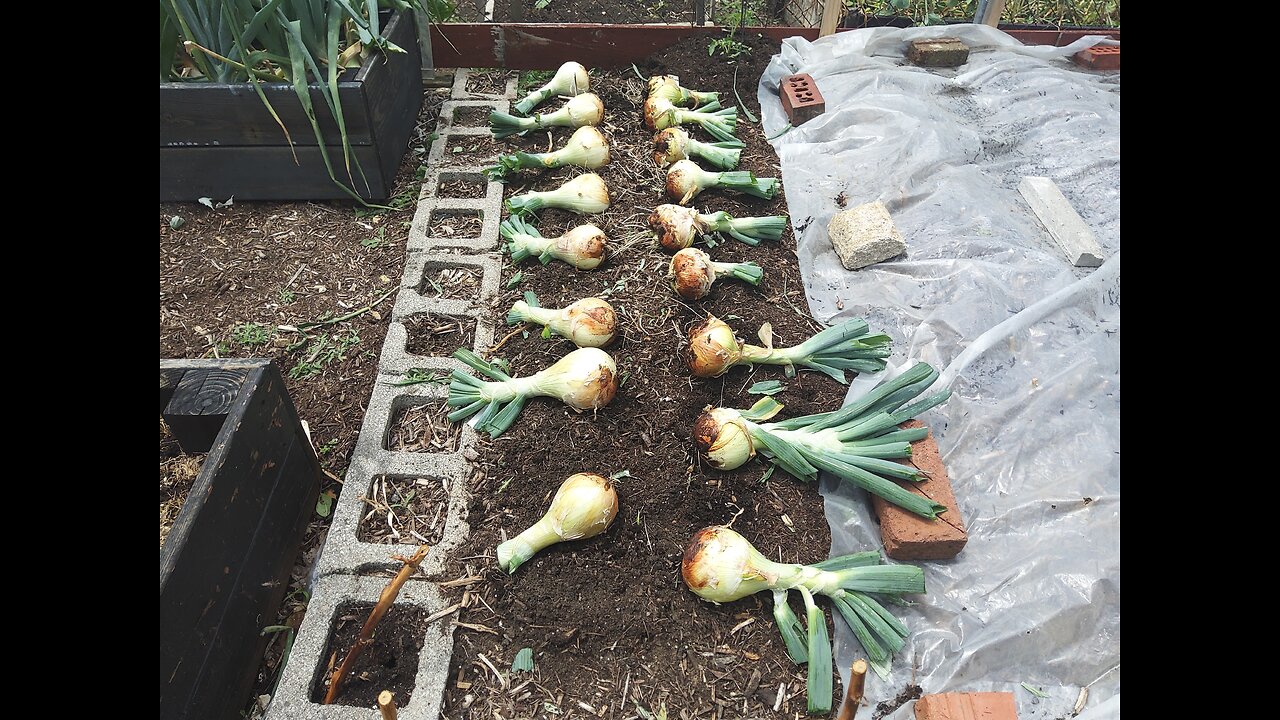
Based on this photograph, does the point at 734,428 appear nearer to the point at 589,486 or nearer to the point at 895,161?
the point at 589,486

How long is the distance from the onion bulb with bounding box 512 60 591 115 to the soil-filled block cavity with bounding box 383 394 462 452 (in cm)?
182

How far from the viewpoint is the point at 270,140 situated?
9.58ft

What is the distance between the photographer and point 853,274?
281cm

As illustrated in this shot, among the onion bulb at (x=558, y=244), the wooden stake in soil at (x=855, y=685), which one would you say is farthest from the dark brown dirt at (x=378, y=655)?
the onion bulb at (x=558, y=244)

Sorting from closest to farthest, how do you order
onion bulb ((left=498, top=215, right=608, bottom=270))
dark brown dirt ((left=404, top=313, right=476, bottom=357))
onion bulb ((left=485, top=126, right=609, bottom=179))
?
dark brown dirt ((left=404, top=313, right=476, bottom=357)) < onion bulb ((left=498, top=215, right=608, bottom=270)) < onion bulb ((left=485, top=126, right=609, bottom=179))

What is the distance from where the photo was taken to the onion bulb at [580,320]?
2.40 m

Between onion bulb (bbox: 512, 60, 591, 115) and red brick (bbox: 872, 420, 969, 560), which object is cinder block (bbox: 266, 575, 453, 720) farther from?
onion bulb (bbox: 512, 60, 591, 115)

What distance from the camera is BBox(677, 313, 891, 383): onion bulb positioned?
2.33 metres

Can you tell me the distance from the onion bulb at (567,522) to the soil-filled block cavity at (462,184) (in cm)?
177

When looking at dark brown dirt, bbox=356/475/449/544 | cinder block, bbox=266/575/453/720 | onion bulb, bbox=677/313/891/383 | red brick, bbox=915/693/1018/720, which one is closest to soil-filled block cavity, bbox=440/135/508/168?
onion bulb, bbox=677/313/891/383

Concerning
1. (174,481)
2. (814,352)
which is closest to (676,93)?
(814,352)

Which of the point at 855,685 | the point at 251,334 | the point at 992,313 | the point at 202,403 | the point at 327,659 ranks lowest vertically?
the point at 327,659

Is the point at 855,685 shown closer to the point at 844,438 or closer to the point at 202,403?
the point at 844,438

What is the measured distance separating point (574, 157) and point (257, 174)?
137 cm
